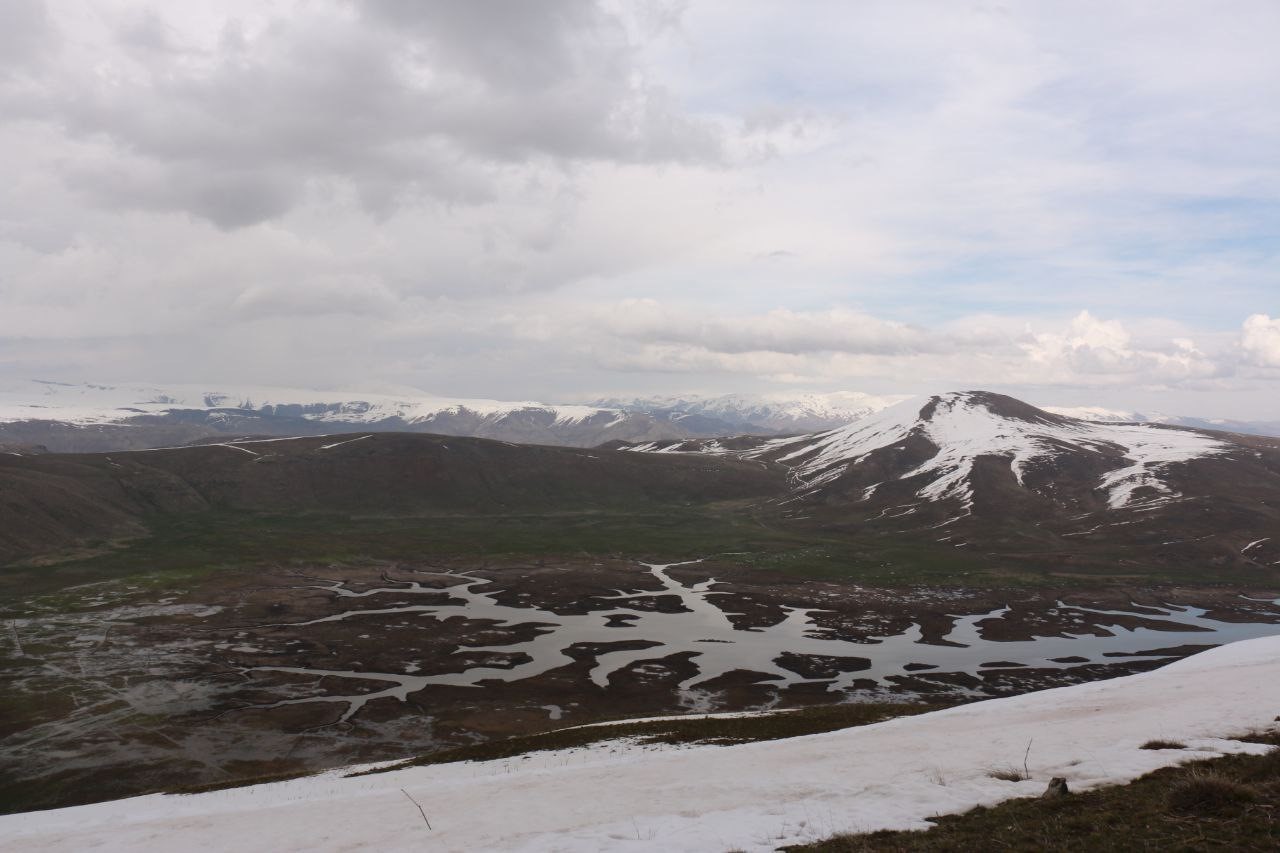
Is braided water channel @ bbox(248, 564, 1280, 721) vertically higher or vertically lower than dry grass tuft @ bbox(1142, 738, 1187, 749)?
lower

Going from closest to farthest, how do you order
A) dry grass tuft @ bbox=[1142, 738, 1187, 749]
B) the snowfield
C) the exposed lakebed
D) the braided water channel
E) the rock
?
the rock < the snowfield < dry grass tuft @ bbox=[1142, 738, 1187, 749] < the exposed lakebed < the braided water channel

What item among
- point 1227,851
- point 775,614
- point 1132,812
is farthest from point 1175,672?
point 775,614

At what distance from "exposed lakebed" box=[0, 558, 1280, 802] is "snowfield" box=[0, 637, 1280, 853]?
3013 centimetres

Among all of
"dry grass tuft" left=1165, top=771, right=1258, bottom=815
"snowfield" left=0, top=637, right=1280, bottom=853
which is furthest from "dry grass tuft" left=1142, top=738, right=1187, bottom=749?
"dry grass tuft" left=1165, top=771, right=1258, bottom=815

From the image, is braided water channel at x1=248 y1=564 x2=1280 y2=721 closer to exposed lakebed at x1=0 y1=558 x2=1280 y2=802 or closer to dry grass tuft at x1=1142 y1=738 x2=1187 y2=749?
exposed lakebed at x1=0 y1=558 x2=1280 y2=802

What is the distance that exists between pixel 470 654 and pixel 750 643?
144 feet

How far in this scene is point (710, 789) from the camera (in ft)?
89.9

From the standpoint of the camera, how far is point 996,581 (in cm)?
15838

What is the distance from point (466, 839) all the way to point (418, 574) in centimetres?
14820

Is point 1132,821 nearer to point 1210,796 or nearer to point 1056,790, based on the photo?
point 1210,796

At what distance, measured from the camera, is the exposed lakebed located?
67.3 metres

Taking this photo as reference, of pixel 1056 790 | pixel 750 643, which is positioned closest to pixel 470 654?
pixel 750 643

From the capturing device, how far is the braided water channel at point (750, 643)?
89875 millimetres

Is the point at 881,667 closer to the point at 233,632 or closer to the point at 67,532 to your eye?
the point at 233,632
